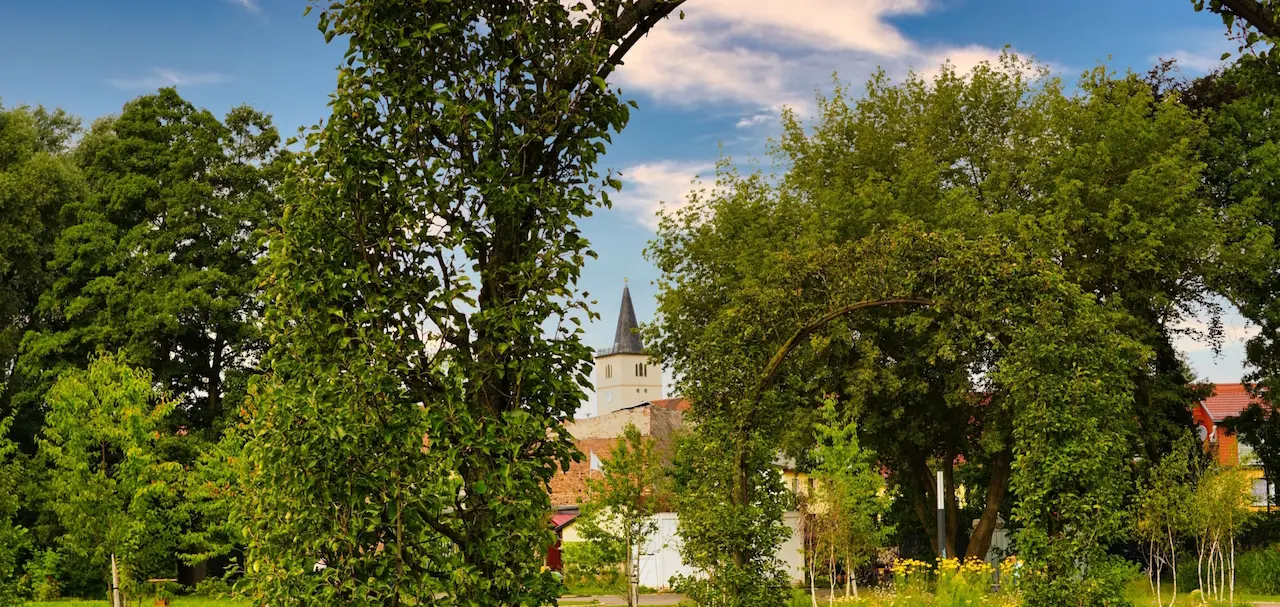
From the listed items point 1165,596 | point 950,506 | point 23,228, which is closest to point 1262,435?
point 950,506

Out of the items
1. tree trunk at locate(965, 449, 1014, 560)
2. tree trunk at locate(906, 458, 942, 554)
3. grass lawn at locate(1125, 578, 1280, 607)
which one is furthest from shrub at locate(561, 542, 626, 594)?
tree trunk at locate(906, 458, 942, 554)

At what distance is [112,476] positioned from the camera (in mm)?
20688

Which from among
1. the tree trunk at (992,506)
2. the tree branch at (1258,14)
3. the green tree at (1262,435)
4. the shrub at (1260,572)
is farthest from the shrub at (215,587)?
the green tree at (1262,435)

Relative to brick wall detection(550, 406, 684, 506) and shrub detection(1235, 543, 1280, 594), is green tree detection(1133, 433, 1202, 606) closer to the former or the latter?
shrub detection(1235, 543, 1280, 594)

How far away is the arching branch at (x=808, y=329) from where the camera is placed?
11.9 m

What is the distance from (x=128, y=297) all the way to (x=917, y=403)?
2092cm

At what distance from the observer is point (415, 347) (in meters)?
5.30

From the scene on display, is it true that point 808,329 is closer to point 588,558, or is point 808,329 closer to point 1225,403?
point 588,558

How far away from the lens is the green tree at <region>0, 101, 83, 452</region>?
3089 centimetres

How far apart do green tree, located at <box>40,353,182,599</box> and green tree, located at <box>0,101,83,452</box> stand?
41.4 ft

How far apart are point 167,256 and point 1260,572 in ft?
93.9

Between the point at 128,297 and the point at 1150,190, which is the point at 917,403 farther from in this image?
the point at 128,297

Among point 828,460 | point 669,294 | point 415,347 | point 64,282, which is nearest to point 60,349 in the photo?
point 64,282

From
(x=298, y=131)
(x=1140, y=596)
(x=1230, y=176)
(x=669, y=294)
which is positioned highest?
(x=1230, y=176)
